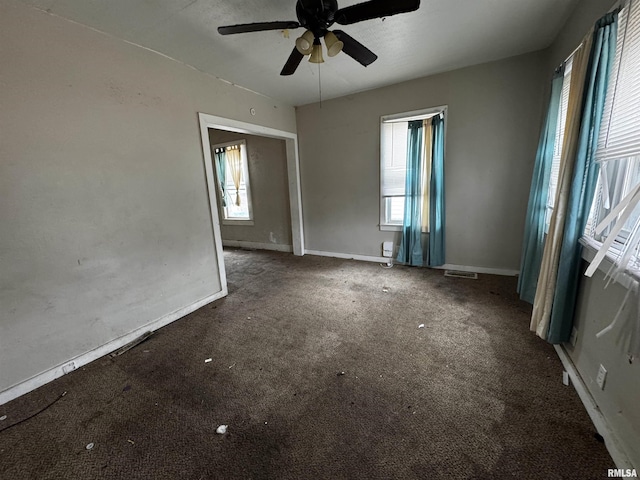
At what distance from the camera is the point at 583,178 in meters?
1.56

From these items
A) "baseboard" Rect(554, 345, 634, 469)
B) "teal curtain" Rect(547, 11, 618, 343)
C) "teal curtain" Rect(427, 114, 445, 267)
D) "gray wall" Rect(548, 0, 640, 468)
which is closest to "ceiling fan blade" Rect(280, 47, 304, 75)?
"teal curtain" Rect(547, 11, 618, 343)

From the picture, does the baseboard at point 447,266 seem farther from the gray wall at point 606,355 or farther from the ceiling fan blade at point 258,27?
the ceiling fan blade at point 258,27

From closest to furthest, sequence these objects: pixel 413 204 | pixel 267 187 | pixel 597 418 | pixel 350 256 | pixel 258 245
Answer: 1. pixel 597 418
2. pixel 413 204
3. pixel 350 256
4. pixel 267 187
5. pixel 258 245

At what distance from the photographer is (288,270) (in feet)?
13.0

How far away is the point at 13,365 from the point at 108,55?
2357 mm

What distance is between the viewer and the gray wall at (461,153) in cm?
297

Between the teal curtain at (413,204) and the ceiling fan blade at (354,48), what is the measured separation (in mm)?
1696

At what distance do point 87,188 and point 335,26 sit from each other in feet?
7.82

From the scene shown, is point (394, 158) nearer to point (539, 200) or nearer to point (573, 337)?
point (539, 200)

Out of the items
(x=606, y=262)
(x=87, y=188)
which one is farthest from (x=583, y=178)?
Answer: (x=87, y=188)

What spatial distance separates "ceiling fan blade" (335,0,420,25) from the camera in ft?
4.63

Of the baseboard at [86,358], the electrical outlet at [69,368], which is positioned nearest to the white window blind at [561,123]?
the baseboard at [86,358]

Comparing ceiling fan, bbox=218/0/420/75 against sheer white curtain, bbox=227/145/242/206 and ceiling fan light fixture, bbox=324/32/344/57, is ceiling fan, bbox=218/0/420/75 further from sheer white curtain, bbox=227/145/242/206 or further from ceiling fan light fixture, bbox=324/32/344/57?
sheer white curtain, bbox=227/145/242/206

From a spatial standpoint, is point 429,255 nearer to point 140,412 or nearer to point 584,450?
point 584,450
